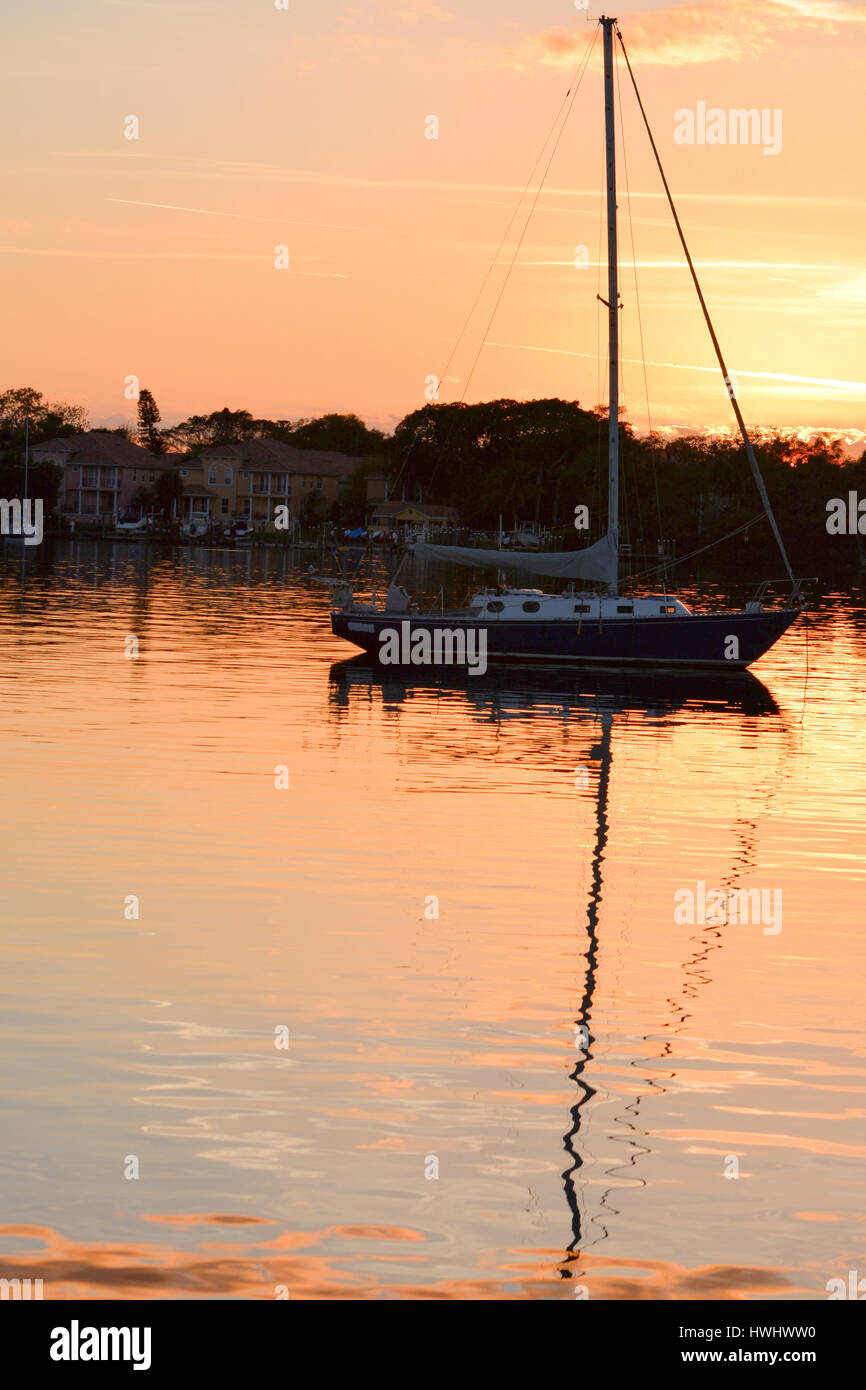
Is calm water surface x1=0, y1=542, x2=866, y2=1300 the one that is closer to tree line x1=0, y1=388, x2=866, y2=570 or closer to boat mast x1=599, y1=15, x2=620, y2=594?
boat mast x1=599, y1=15, x2=620, y2=594

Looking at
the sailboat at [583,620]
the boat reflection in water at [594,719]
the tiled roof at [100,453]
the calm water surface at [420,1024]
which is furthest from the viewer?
the tiled roof at [100,453]

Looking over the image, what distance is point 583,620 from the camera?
4847cm

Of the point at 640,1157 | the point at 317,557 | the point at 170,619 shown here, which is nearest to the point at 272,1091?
the point at 640,1157

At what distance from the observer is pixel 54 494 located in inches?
6255

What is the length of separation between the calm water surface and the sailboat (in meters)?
16.6

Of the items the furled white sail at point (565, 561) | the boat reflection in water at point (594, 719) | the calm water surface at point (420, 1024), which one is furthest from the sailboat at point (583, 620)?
the calm water surface at point (420, 1024)

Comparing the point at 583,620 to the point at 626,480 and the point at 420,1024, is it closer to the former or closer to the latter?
the point at 420,1024

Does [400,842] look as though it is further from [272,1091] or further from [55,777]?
[272,1091]

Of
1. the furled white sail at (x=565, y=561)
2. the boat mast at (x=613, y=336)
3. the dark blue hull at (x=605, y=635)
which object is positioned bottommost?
the dark blue hull at (x=605, y=635)

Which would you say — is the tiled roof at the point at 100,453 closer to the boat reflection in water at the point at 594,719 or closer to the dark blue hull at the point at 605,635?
the boat reflection in water at the point at 594,719

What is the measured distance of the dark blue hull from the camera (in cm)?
4847

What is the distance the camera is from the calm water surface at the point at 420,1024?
9.31 m

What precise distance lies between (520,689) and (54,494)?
396 feet

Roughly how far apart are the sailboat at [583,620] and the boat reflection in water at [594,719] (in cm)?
92
